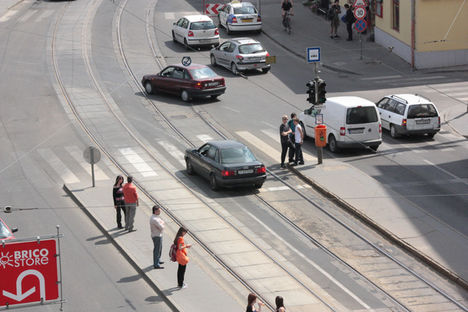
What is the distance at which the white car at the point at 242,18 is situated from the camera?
5234 cm

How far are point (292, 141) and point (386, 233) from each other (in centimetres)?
712

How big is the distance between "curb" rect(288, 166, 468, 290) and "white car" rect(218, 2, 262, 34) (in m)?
23.4

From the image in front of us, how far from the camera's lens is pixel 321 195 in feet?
91.9

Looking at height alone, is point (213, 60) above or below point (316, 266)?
above

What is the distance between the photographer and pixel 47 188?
95.3 feet

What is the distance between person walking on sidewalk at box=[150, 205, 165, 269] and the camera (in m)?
21.6

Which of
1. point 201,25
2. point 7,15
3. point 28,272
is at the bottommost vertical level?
point 7,15

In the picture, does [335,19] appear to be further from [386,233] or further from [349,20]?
[386,233]

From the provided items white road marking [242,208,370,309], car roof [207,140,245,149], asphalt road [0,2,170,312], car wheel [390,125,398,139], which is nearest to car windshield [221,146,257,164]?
car roof [207,140,245,149]

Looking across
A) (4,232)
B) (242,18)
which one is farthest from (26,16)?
(4,232)

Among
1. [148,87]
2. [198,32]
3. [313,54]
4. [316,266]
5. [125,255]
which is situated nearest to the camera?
[316,266]

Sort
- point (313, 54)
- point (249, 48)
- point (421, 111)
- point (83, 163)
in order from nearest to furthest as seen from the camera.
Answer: point (313, 54), point (83, 163), point (421, 111), point (249, 48)

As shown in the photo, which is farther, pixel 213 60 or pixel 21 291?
pixel 213 60

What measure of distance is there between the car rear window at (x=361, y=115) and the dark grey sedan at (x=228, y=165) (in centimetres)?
512
